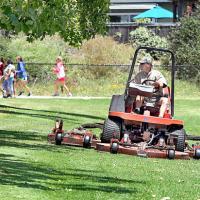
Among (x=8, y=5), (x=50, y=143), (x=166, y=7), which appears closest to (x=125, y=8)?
(x=166, y=7)

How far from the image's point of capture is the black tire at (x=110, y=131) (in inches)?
628

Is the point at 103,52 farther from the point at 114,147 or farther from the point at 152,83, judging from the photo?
the point at 114,147

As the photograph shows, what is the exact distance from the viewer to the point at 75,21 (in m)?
25.5

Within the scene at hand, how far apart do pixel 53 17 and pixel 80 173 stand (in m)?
4.67

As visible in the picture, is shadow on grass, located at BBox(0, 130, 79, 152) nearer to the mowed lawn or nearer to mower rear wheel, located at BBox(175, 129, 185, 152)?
the mowed lawn

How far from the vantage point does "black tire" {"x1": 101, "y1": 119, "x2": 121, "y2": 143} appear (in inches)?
628

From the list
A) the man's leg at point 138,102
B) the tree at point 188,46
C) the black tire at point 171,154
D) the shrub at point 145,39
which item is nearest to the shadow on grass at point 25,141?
the man's leg at point 138,102

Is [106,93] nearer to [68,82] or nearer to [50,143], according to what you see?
[68,82]

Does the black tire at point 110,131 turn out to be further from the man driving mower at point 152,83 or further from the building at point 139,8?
the building at point 139,8

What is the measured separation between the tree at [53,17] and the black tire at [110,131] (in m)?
2.01

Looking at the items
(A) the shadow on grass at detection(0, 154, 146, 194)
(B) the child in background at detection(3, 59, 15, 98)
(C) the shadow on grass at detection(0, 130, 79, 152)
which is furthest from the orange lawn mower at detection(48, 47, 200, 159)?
(B) the child in background at detection(3, 59, 15, 98)

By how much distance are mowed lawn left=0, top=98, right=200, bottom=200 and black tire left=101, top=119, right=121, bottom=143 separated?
52 centimetres

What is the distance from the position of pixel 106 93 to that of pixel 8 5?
27530 millimetres

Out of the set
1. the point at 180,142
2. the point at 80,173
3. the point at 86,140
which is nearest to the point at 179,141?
the point at 180,142
